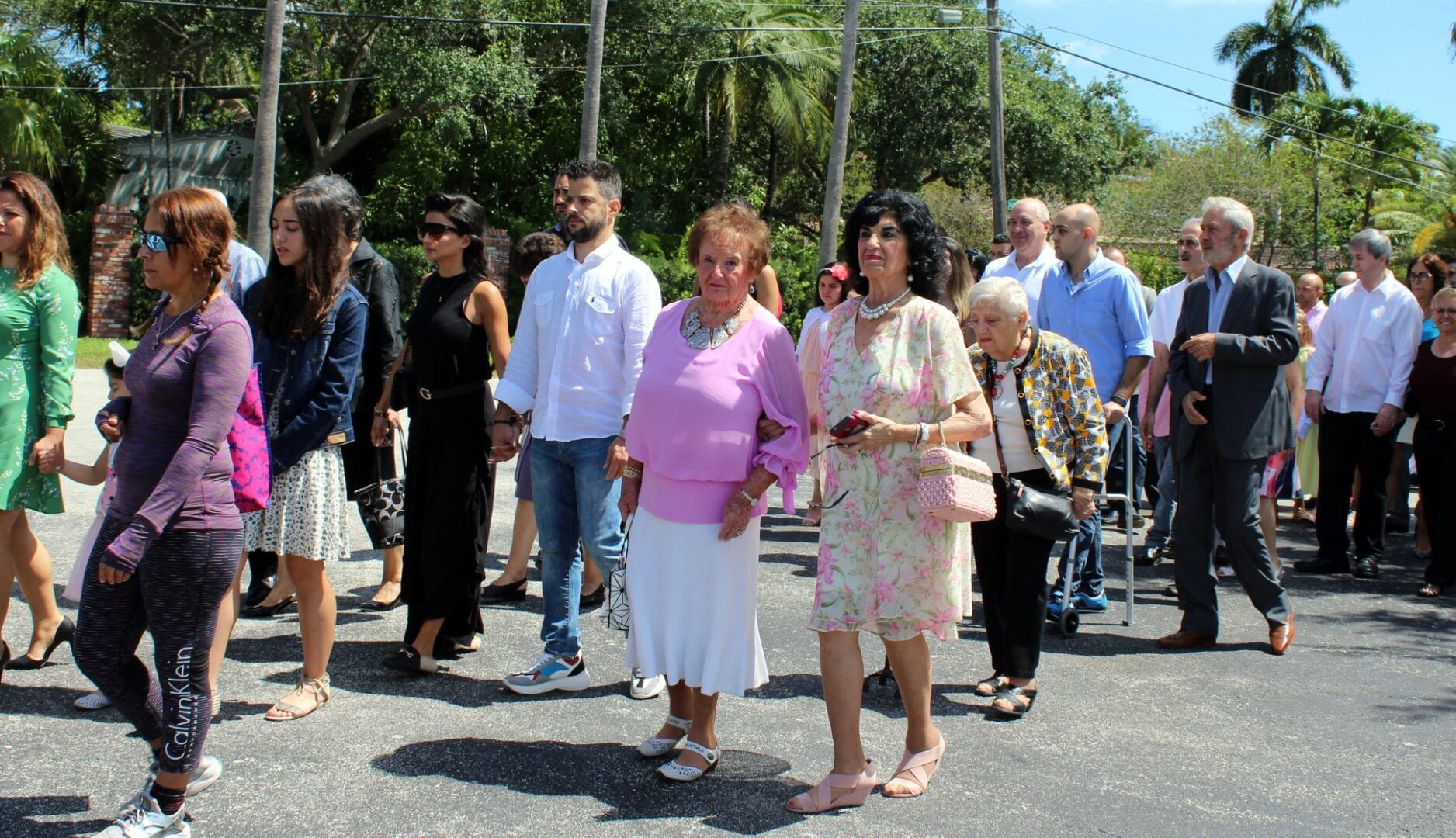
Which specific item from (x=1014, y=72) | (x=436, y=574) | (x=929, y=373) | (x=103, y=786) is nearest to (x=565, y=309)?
(x=436, y=574)

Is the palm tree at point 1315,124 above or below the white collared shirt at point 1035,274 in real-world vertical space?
above

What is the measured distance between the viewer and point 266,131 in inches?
662

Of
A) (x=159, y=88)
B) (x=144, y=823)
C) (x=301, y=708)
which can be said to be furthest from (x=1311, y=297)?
(x=159, y=88)

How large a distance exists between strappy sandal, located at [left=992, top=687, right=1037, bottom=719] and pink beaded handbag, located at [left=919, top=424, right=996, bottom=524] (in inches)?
50.4

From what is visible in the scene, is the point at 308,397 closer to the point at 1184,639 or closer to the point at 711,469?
the point at 711,469

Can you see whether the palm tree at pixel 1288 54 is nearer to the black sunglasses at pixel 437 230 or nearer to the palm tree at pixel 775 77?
the palm tree at pixel 775 77

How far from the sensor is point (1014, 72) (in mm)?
Result: 36469

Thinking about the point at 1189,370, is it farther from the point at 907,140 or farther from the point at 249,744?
the point at 907,140

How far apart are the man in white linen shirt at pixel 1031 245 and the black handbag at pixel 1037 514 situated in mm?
2271

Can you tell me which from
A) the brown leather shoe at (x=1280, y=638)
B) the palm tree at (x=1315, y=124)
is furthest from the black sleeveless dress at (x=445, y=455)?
the palm tree at (x=1315, y=124)

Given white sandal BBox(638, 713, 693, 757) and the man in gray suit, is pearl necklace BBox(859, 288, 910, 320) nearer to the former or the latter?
white sandal BBox(638, 713, 693, 757)

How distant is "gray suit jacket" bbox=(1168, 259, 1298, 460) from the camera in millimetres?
6199

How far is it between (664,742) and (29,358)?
2873 mm

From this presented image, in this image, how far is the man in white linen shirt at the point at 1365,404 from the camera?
8578 millimetres
